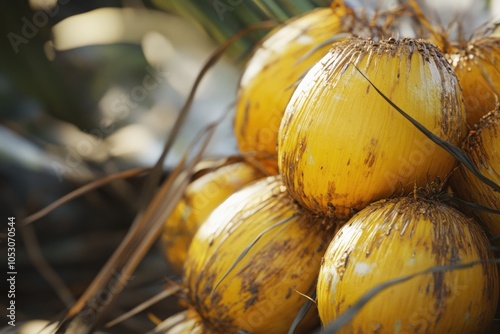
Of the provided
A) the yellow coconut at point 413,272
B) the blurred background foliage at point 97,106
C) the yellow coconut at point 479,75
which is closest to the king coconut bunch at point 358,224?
the yellow coconut at point 413,272

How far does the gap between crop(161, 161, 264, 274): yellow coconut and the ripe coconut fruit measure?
320mm

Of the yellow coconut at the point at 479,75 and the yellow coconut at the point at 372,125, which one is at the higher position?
the yellow coconut at the point at 372,125

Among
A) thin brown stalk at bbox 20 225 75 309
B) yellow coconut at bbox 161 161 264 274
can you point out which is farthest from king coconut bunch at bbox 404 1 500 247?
thin brown stalk at bbox 20 225 75 309

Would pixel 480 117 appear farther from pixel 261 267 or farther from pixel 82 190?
pixel 82 190

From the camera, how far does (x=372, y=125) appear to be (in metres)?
0.93

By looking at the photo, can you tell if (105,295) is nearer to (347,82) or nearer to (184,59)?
(347,82)

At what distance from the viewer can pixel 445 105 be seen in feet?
3.11

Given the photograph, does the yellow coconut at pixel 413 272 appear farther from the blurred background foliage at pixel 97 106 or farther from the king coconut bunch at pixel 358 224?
the blurred background foliage at pixel 97 106

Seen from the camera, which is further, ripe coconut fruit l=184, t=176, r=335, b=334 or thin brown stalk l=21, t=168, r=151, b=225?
thin brown stalk l=21, t=168, r=151, b=225

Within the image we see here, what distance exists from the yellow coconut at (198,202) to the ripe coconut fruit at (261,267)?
320 mm

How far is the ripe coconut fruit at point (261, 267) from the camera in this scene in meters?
1.04

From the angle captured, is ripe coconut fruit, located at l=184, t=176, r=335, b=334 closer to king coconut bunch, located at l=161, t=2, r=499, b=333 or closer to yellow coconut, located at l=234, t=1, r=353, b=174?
king coconut bunch, located at l=161, t=2, r=499, b=333

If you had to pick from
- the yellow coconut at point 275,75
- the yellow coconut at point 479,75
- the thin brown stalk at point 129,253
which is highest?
the yellow coconut at point 275,75

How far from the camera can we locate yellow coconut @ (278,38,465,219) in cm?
93
